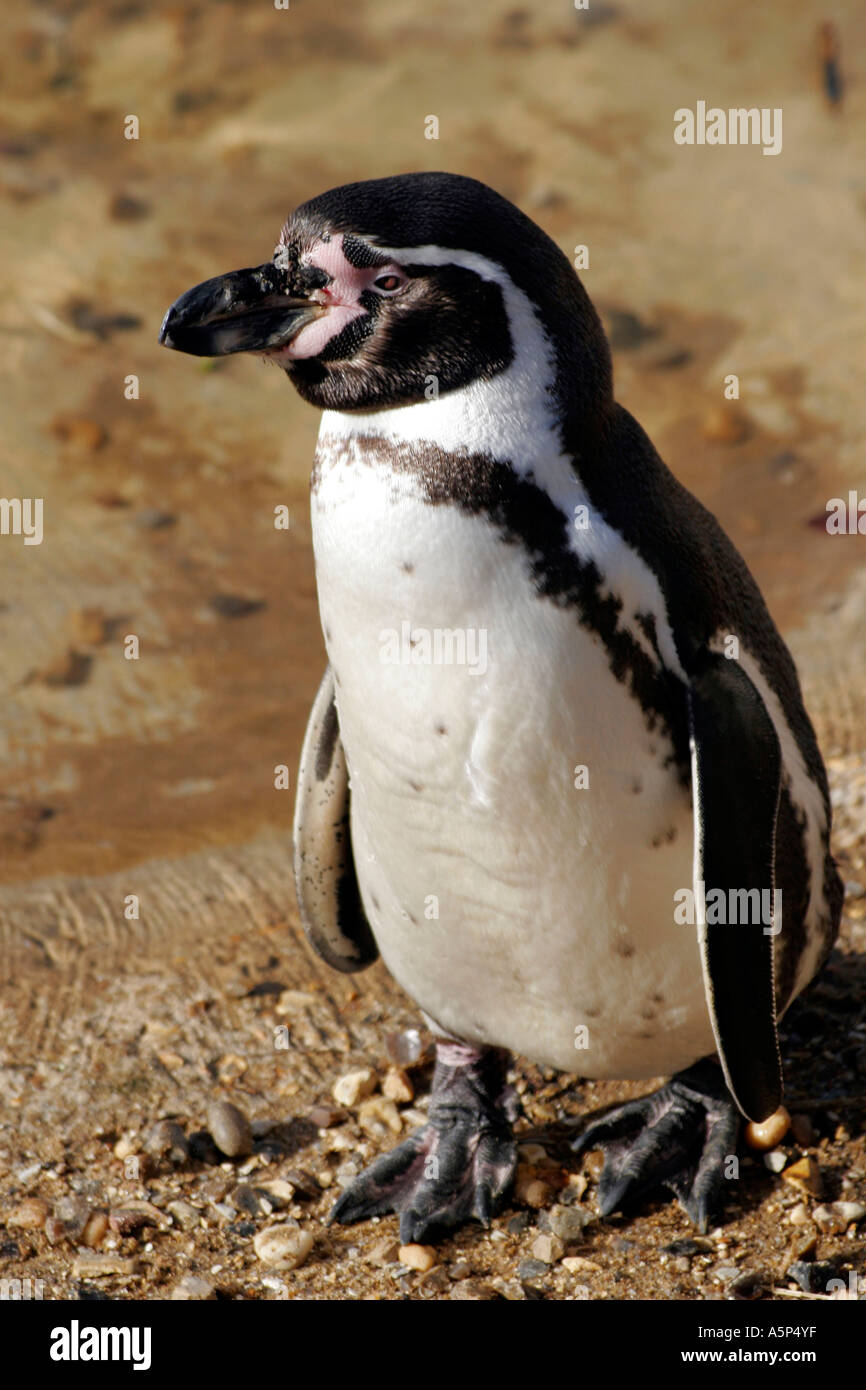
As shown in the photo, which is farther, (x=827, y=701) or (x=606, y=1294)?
(x=827, y=701)

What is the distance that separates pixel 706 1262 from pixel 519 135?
625 centimetres

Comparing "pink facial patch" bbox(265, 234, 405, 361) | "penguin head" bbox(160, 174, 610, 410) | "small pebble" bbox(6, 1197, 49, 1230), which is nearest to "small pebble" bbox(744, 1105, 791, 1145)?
"small pebble" bbox(6, 1197, 49, 1230)

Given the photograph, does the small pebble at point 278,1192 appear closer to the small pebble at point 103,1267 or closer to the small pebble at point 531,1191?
the small pebble at point 103,1267

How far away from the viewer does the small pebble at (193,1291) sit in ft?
7.58

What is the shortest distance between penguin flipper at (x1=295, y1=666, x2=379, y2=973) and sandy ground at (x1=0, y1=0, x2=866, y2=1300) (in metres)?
0.35

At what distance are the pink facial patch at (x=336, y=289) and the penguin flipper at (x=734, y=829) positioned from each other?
676mm

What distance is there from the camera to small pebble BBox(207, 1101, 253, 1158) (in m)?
2.68

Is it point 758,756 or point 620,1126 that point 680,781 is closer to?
point 758,756

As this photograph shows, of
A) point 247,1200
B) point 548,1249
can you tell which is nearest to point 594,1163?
point 548,1249
